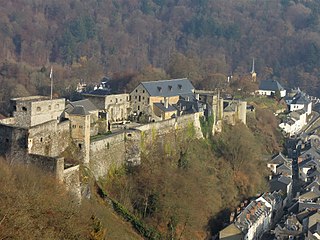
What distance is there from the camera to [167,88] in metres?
35.0

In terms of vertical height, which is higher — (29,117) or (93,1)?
(93,1)

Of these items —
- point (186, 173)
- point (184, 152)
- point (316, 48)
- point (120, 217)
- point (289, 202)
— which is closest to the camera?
point (120, 217)

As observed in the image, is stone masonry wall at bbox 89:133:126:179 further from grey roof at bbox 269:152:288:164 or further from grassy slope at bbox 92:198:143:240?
grey roof at bbox 269:152:288:164

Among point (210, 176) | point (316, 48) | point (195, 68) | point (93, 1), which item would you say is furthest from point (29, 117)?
point (93, 1)

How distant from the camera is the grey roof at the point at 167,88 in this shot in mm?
33875

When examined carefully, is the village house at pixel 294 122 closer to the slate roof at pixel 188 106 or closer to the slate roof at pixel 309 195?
the slate roof at pixel 309 195

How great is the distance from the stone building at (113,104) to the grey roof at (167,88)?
1.44 meters

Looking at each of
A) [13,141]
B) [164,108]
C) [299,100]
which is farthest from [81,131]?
[299,100]

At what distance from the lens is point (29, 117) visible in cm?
2470

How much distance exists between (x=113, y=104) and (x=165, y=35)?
62294mm

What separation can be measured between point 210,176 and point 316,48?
51221mm

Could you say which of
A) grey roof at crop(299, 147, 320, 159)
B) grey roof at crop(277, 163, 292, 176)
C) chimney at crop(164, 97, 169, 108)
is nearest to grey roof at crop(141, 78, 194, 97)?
chimney at crop(164, 97, 169, 108)

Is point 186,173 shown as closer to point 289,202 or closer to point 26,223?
point 289,202

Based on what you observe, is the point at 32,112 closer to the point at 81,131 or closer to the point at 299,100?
the point at 81,131
